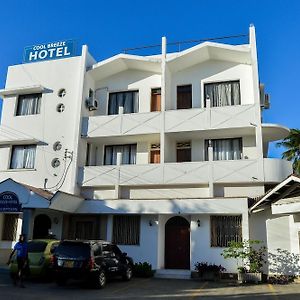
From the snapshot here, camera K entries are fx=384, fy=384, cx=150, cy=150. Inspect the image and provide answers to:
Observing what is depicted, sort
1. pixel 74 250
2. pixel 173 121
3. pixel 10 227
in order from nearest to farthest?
1. pixel 74 250
2. pixel 10 227
3. pixel 173 121

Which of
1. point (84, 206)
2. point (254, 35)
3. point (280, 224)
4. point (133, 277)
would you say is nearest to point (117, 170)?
point (84, 206)

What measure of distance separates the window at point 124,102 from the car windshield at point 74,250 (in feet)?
37.3

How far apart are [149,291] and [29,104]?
1525 centimetres

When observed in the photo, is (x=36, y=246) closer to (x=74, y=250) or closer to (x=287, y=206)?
(x=74, y=250)

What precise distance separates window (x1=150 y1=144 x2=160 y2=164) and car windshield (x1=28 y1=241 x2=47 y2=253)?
8875 millimetres

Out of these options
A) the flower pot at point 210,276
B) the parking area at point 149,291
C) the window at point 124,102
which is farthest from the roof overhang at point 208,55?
the parking area at point 149,291

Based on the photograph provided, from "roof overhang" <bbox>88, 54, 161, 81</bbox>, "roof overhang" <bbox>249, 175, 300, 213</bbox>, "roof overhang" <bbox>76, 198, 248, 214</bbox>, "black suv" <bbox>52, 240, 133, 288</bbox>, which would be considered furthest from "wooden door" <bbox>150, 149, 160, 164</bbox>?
"black suv" <bbox>52, 240, 133, 288</bbox>

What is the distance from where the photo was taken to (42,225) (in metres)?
21.8

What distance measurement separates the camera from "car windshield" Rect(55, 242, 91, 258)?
1360cm

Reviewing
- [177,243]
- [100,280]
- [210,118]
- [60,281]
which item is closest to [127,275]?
[100,280]

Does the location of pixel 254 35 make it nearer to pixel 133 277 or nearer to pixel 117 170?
pixel 117 170

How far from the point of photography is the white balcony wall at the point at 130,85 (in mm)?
23578

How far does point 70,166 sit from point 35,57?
8242mm

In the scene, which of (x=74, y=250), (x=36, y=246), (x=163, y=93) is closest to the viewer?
(x=74, y=250)
